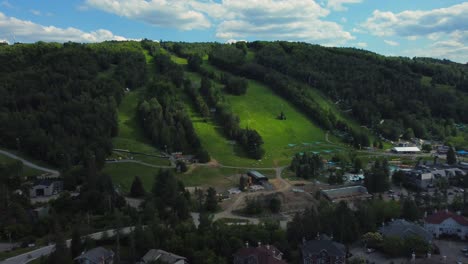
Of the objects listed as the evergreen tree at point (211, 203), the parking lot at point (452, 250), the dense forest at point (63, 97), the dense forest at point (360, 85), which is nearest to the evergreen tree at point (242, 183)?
the evergreen tree at point (211, 203)

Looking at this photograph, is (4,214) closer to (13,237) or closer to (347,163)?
(13,237)

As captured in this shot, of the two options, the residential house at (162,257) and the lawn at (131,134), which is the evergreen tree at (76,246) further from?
the lawn at (131,134)

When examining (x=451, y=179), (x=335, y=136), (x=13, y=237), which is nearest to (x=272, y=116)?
(x=335, y=136)

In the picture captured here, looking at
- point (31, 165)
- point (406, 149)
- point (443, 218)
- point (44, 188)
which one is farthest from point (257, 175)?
point (406, 149)

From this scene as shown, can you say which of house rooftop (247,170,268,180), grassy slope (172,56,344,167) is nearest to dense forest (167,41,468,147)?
grassy slope (172,56,344,167)

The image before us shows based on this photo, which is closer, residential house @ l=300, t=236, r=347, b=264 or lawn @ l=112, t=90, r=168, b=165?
residential house @ l=300, t=236, r=347, b=264

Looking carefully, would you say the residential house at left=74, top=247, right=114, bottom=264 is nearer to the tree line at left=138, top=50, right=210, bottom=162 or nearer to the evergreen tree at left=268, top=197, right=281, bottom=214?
the evergreen tree at left=268, top=197, right=281, bottom=214

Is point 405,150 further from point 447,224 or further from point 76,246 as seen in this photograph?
point 76,246
